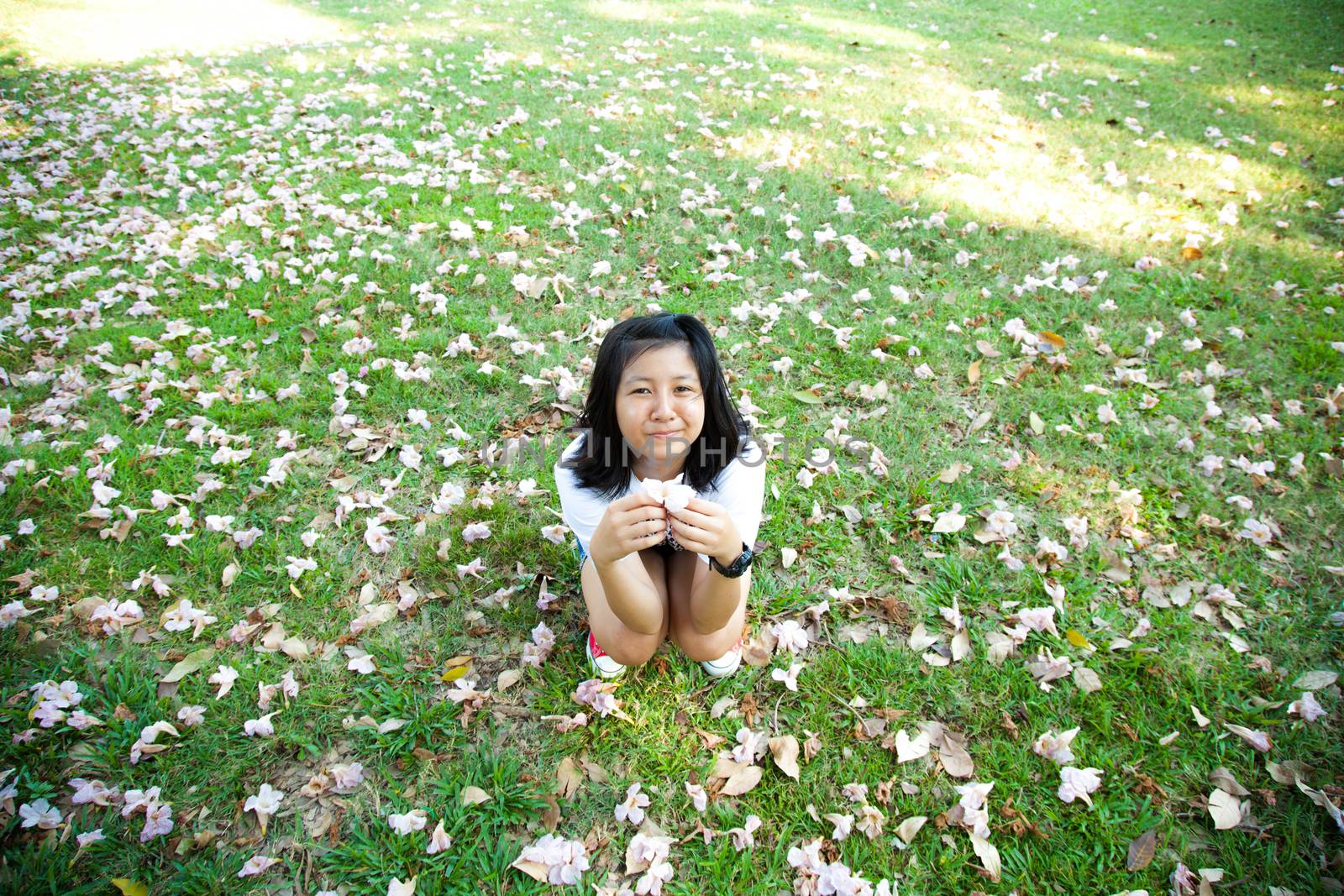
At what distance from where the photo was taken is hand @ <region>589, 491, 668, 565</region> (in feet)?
6.13

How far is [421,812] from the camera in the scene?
208 centimetres

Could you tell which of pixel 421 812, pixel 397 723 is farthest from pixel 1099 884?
pixel 397 723

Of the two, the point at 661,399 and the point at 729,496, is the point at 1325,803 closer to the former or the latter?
the point at 729,496

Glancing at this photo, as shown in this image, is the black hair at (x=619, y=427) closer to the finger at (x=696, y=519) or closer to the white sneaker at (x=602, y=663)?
the finger at (x=696, y=519)

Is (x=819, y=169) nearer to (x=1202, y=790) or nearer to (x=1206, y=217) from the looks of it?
(x=1206, y=217)

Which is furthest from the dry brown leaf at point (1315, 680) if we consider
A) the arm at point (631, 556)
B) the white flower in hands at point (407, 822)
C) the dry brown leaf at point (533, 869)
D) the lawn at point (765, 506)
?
the white flower in hands at point (407, 822)

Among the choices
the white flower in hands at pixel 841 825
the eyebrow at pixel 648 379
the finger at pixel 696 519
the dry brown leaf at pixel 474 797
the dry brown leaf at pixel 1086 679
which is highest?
the eyebrow at pixel 648 379

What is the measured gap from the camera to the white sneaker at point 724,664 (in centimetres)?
242

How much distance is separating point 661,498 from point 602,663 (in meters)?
0.81

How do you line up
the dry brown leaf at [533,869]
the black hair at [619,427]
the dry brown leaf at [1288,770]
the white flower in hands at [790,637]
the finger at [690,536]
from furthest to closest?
the white flower in hands at [790,637] → the dry brown leaf at [1288,770] → the black hair at [619,427] → the dry brown leaf at [533,869] → the finger at [690,536]

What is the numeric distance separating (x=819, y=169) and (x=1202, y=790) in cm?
485

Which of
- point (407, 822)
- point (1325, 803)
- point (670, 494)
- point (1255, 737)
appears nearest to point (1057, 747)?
point (1255, 737)

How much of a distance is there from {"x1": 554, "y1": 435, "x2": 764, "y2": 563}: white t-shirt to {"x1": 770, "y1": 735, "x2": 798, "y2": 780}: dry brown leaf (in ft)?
2.19

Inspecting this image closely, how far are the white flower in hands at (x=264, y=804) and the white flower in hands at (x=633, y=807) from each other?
1046mm
